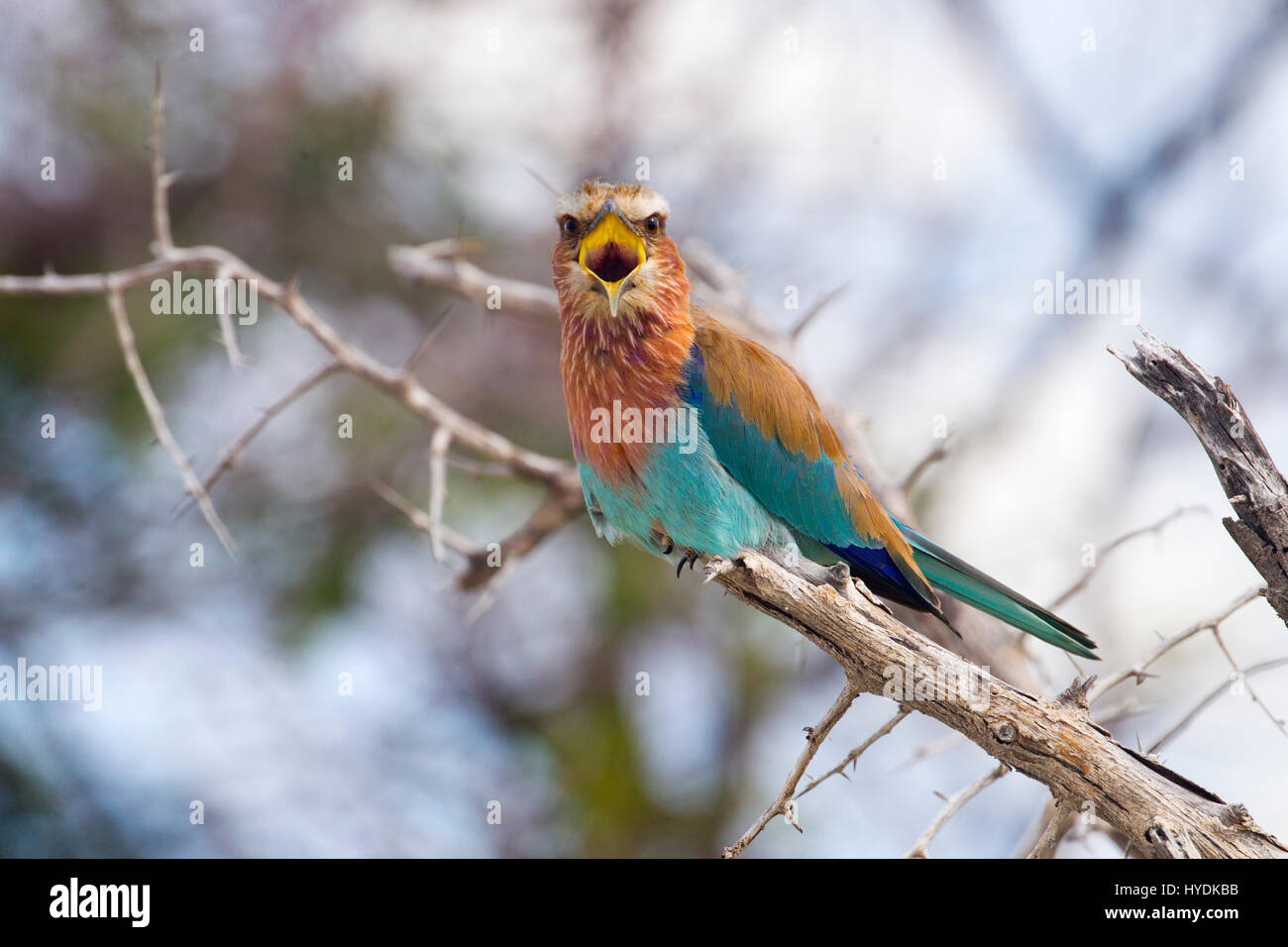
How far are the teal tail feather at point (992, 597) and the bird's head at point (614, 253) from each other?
1338 millimetres

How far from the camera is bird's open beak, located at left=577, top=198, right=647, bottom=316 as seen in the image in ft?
13.0

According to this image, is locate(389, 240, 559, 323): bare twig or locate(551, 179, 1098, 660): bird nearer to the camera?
locate(551, 179, 1098, 660): bird

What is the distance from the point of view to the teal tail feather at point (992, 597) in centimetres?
409

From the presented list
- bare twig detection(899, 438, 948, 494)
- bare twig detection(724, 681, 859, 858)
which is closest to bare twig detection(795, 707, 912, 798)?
bare twig detection(724, 681, 859, 858)

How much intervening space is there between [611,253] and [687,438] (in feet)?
2.26

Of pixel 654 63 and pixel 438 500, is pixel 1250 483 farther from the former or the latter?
pixel 654 63

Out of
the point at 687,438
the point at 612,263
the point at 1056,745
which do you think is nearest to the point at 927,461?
the point at 687,438

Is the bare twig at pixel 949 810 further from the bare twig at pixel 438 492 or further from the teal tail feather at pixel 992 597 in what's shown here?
the bare twig at pixel 438 492

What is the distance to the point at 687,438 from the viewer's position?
4004 mm

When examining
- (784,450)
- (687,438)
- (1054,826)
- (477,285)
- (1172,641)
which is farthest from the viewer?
(477,285)

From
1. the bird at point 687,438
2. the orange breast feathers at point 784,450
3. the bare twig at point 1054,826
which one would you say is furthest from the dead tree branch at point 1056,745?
the orange breast feathers at point 784,450

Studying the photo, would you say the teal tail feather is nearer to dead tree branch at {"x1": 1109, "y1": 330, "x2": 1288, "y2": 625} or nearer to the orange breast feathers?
the orange breast feathers

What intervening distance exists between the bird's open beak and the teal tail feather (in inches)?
57.9

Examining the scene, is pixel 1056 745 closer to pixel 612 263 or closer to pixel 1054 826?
pixel 1054 826
